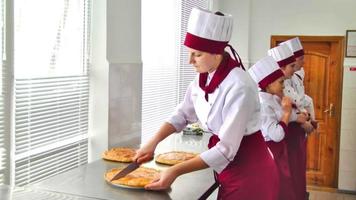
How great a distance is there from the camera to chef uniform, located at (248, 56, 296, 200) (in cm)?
289

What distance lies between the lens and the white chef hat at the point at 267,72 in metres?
2.88

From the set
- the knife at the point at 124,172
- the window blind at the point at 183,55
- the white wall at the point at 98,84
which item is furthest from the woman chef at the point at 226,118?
the window blind at the point at 183,55

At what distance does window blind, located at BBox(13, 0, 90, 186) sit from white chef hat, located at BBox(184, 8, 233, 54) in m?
0.95

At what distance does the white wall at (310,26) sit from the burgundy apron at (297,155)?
5.62 feet

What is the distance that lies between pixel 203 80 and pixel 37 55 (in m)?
0.96

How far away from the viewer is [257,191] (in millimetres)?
1754

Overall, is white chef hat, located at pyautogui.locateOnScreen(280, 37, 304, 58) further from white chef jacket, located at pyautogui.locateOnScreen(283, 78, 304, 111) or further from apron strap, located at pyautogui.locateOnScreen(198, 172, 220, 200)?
apron strap, located at pyautogui.locateOnScreen(198, 172, 220, 200)

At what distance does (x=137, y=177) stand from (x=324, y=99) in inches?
160

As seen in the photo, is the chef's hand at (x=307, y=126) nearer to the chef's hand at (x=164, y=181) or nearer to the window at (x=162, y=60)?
the window at (x=162, y=60)

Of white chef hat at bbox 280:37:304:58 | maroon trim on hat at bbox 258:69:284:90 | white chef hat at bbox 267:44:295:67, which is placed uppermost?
white chef hat at bbox 280:37:304:58

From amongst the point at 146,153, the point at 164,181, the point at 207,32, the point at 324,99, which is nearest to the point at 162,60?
the point at 146,153

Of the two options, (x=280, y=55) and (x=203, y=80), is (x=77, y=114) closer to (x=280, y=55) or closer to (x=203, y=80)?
(x=203, y=80)

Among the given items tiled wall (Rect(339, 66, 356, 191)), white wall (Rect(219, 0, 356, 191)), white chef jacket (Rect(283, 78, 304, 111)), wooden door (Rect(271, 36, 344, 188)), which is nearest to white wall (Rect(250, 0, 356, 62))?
white wall (Rect(219, 0, 356, 191))

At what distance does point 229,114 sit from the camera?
5.45ft
